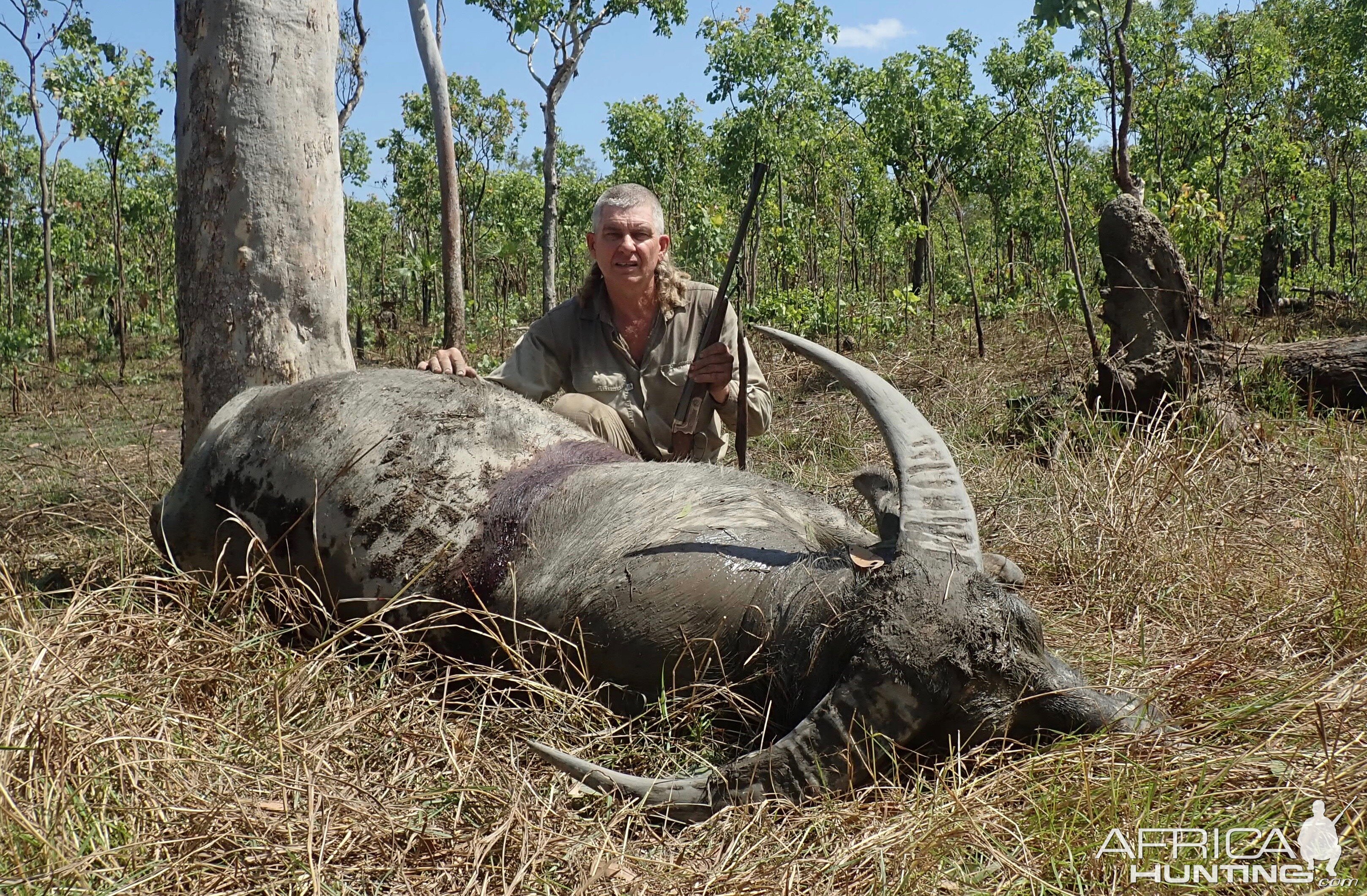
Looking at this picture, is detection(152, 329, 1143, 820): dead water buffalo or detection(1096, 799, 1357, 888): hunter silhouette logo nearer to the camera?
detection(1096, 799, 1357, 888): hunter silhouette logo

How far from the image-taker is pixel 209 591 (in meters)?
3.03

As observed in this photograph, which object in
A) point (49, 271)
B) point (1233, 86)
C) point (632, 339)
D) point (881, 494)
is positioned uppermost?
point (1233, 86)

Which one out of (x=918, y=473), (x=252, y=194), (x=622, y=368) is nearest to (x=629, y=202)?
(x=622, y=368)

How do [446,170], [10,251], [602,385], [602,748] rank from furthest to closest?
[10,251] → [446,170] → [602,385] → [602,748]

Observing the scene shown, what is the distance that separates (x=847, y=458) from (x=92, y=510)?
3.50m

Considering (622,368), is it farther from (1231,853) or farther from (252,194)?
(1231,853)

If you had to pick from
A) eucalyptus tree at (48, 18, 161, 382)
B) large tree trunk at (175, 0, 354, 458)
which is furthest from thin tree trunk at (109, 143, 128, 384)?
large tree trunk at (175, 0, 354, 458)

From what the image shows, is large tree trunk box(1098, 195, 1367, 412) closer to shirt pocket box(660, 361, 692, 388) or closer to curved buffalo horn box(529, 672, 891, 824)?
shirt pocket box(660, 361, 692, 388)

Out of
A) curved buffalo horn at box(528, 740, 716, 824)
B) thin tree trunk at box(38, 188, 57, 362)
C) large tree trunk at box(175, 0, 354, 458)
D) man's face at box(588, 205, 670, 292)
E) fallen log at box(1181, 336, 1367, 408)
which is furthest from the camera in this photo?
thin tree trunk at box(38, 188, 57, 362)

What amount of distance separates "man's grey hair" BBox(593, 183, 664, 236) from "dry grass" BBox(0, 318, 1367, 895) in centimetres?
176

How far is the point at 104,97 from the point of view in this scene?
1409 centimetres

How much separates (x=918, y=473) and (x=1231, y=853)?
923 millimetres

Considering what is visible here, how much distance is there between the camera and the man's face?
395cm

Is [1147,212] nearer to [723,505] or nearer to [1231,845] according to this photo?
[723,505]
